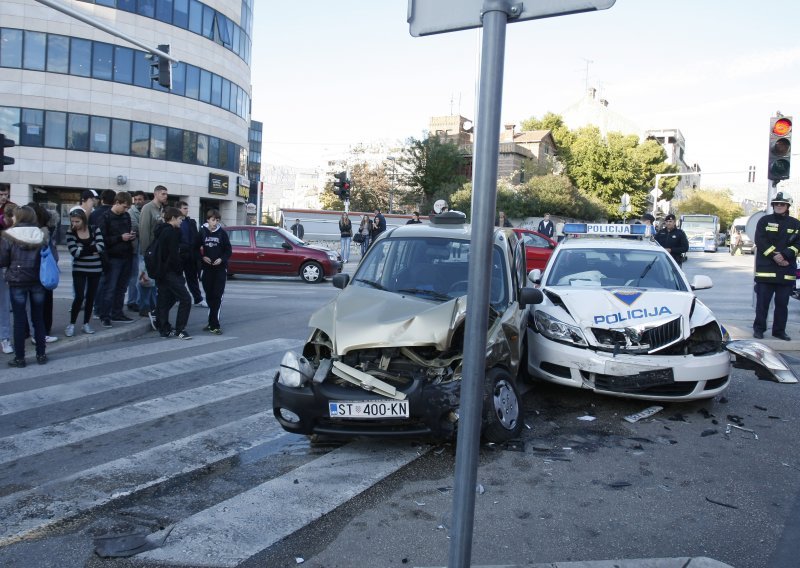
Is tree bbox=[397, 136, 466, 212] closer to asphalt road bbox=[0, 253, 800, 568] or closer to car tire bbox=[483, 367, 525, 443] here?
asphalt road bbox=[0, 253, 800, 568]

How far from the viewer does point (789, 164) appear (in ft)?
34.2

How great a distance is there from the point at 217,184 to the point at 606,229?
33.6 metres

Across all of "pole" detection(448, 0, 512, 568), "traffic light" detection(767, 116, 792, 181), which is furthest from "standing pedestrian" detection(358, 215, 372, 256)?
"pole" detection(448, 0, 512, 568)

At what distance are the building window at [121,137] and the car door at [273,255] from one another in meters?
20.2

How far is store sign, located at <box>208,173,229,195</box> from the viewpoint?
3969 centimetres

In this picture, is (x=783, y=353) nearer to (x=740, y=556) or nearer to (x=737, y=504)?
(x=737, y=504)

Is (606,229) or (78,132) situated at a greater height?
(78,132)

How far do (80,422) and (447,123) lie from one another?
2941 inches

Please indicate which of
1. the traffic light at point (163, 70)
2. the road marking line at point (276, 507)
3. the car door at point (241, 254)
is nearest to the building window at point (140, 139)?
the traffic light at point (163, 70)

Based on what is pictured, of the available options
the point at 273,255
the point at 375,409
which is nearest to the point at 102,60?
the point at 273,255

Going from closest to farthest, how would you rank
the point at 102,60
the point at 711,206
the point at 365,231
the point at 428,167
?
the point at 365,231, the point at 102,60, the point at 428,167, the point at 711,206

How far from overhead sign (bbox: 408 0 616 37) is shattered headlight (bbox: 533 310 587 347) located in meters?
4.15

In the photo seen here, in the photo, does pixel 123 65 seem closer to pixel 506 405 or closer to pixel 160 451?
pixel 160 451

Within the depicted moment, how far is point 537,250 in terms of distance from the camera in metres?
19.5
